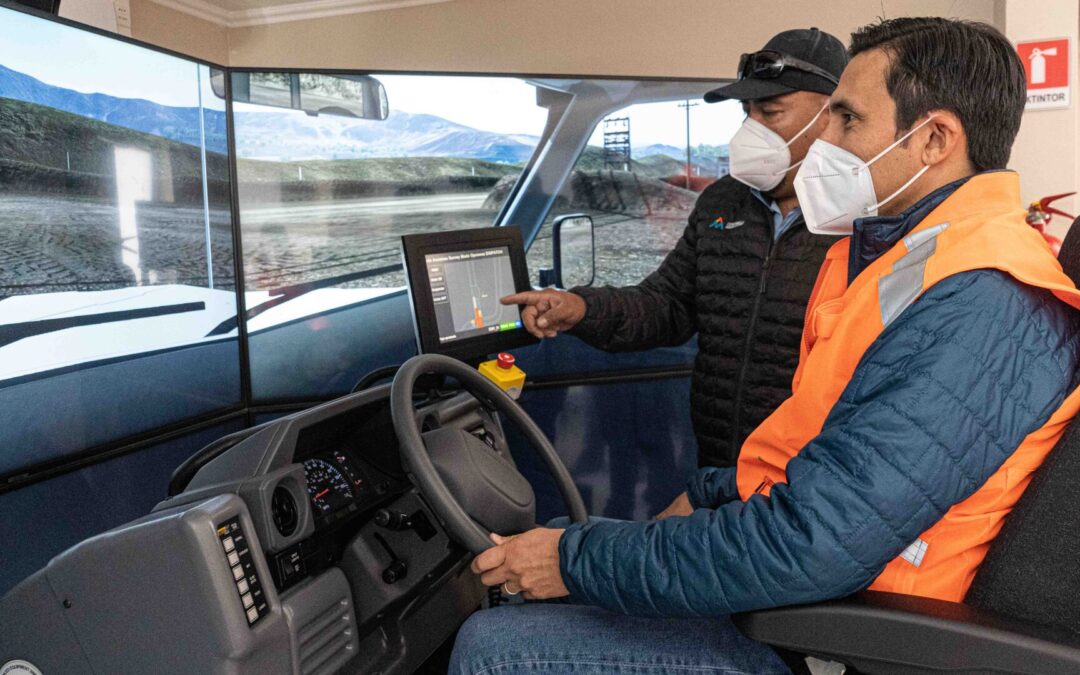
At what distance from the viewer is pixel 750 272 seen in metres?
2.18

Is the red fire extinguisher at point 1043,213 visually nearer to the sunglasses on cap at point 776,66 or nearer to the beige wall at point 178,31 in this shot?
the sunglasses on cap at point 776,66

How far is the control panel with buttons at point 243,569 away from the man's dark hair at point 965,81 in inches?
45.1

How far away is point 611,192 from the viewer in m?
3.22

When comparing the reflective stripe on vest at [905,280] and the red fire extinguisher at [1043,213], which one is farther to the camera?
the red fire extinguisher at [1043,213]

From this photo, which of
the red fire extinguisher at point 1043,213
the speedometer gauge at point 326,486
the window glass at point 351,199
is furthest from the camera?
the red fire extinguisher at point 1043,213

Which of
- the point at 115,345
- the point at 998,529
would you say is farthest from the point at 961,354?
the point at 115,345

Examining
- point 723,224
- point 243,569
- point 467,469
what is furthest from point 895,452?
point 723,224

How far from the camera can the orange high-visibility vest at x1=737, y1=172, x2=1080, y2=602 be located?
1044mm

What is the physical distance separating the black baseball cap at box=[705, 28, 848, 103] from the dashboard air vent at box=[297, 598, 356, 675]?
151 cm

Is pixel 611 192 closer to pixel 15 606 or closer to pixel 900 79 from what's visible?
pixel 900 79

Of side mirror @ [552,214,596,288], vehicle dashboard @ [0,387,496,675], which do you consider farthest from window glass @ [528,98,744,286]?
vehicle dashboard @ [0,387,496,675]

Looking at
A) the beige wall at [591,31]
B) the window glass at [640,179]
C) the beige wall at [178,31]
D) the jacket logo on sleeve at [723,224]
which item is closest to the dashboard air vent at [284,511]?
the jacket logo on sleeve at [723,224]

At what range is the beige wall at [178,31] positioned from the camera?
4499 mm

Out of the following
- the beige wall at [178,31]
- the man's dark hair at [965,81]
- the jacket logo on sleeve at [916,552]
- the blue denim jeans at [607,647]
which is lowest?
the blue denim jeans at [607,647]
